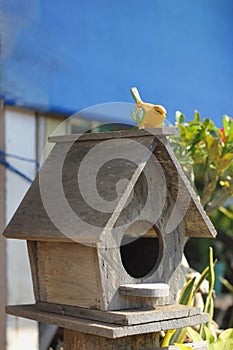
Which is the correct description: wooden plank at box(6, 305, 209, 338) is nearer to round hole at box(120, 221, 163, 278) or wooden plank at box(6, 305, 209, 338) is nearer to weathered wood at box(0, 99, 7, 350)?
round hole at box(120, 221, 163, 278)

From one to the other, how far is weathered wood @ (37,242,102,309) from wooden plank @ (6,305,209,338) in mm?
37

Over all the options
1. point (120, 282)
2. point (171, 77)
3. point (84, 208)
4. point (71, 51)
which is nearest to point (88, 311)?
point (120, 282)

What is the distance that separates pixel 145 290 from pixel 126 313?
0.05 m

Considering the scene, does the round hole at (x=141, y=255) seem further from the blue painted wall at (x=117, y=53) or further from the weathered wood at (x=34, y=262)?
the blue painted wall at (x=117, y=53)

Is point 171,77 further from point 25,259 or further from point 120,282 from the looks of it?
point 120,282

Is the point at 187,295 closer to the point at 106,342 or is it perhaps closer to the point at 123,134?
the point at 106,342

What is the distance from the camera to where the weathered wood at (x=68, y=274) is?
110 centimetres

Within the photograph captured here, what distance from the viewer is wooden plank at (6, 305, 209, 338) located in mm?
1018

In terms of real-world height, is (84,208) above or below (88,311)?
above

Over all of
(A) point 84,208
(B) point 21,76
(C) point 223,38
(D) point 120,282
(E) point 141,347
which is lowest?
(E) point 141,347

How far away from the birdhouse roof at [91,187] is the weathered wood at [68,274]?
0.06 metres

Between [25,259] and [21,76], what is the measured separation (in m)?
0.50

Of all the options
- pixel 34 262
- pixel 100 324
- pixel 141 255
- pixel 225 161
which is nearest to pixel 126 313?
pixel 100 324

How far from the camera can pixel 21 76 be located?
1.72 metres
